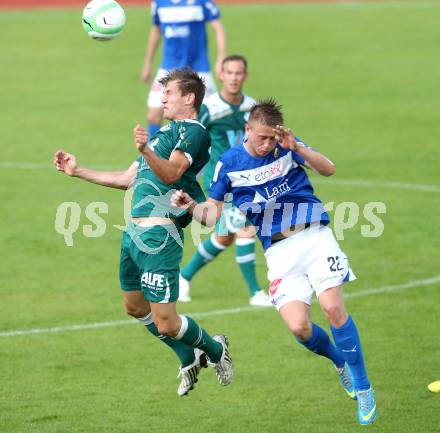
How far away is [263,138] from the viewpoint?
353 inches

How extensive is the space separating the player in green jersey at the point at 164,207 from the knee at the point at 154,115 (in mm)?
8463

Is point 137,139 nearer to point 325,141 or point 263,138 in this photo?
point 263,138

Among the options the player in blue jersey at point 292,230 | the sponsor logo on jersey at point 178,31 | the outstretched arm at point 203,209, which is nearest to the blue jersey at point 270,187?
the player in blue jersey at point 292,230

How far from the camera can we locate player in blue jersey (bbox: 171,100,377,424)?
29.3 ft

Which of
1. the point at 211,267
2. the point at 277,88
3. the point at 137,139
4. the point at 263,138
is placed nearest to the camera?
the point at 137,139

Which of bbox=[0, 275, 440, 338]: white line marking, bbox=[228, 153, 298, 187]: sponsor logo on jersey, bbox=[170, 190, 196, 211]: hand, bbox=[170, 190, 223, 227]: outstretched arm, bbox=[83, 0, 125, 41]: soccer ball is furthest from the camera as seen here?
bbox=[0, 275, 440, 338]: white line marking

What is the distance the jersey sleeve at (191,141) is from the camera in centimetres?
891

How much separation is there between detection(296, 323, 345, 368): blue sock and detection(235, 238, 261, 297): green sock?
3114 mm

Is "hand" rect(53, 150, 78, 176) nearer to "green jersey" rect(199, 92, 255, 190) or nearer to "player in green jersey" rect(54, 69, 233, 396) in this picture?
"player in green jersey" rect(54, 69, 233, 396)

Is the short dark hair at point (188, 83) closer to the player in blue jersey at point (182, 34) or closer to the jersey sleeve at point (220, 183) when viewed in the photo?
the jersey sleeve at point (220, 183)

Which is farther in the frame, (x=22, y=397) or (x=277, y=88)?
(x=277, y=88)

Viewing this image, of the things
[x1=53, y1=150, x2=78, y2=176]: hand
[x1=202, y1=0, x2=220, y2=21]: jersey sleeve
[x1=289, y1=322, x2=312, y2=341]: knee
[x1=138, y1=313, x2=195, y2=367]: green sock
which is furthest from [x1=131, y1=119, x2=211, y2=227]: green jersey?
[x1=202, y1=0, x2=220, y2=21]: jersey sleeve

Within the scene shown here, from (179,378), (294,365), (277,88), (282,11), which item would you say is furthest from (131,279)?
(282,11)

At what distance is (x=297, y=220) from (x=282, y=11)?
26.0m
